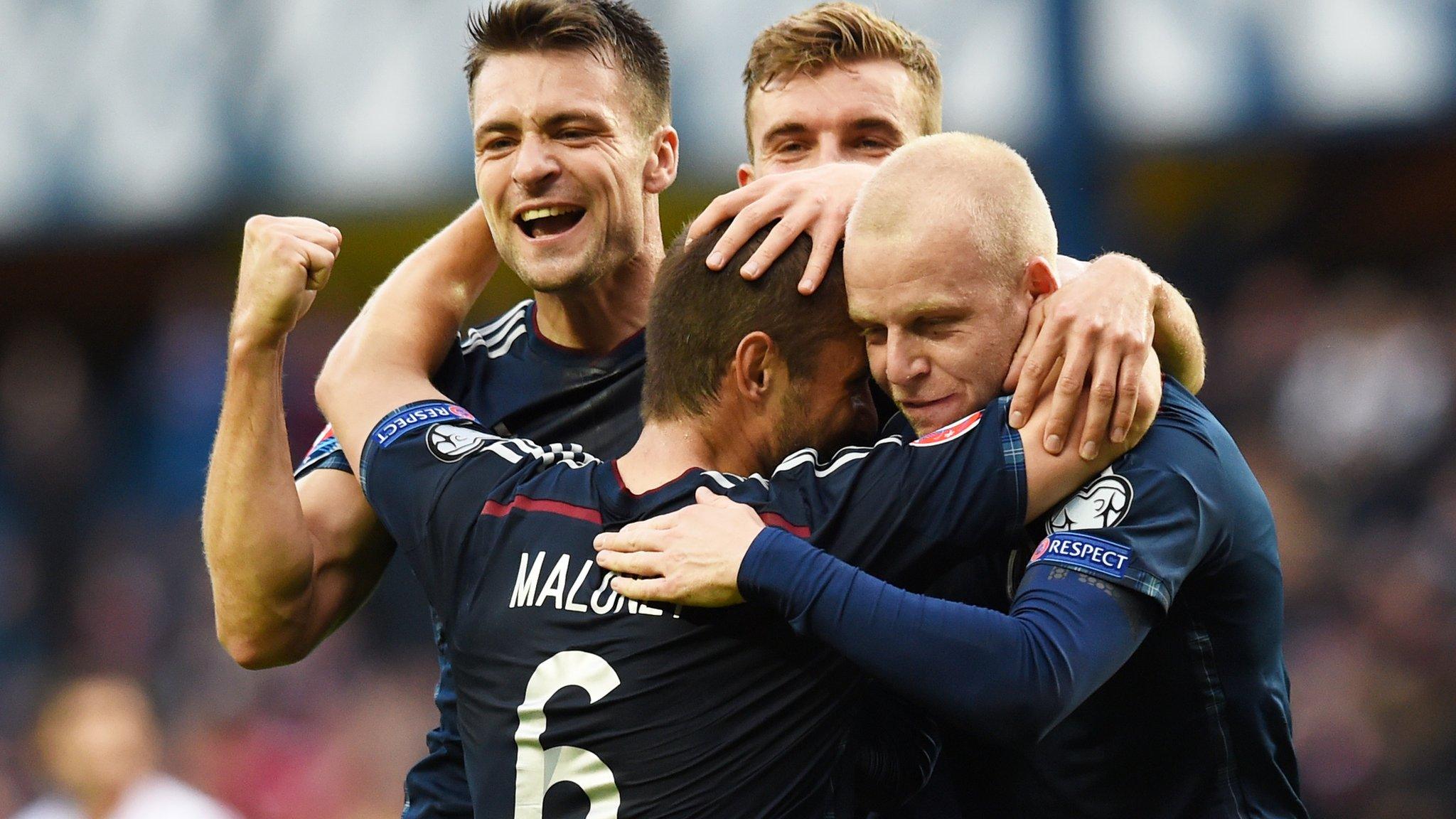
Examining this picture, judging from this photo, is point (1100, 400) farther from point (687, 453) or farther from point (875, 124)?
point (875, 124)

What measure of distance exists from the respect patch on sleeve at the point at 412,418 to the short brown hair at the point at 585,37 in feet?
2.97

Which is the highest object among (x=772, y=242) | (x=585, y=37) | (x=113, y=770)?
(x=585, y=37)

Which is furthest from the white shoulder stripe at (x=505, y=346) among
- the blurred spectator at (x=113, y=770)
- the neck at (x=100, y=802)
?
the neck at (x=100, y=802)

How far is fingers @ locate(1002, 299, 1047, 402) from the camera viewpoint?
272cm

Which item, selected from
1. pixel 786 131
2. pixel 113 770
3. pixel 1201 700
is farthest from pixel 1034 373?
pixel 113 770

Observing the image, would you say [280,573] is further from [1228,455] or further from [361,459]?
[1228,455]

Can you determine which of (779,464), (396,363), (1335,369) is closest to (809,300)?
(779,464)

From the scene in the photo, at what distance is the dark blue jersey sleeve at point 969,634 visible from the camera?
2381 mm

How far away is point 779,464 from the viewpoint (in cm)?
283

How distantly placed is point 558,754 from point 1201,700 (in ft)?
3.60

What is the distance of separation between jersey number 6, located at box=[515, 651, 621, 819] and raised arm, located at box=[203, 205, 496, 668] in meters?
0.81

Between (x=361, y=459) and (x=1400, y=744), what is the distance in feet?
19.6

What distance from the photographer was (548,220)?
11.7ft

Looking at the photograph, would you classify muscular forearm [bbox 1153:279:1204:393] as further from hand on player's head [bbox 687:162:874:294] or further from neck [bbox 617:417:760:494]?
neck [bbox 617:417:760:494]
